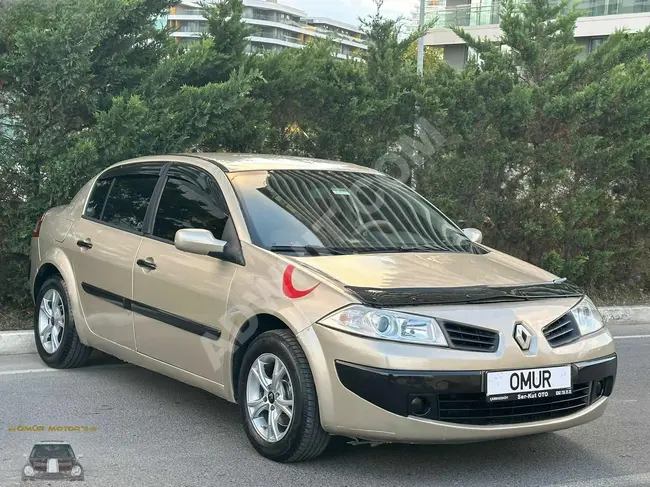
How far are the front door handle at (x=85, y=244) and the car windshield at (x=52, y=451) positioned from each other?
173 centimetres

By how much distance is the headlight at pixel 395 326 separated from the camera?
4.00 m

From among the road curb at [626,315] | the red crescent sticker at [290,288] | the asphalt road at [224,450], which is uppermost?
the red crescent sticker at [290,288]

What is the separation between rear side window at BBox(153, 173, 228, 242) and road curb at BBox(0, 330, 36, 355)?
86.7 inches

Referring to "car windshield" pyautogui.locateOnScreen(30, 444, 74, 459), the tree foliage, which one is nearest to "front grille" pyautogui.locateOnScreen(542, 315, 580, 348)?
"car windshield" pyautogui.locateOnScreen(30, 444, 74, 459)

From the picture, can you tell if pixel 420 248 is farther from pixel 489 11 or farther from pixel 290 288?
pixel 489 11

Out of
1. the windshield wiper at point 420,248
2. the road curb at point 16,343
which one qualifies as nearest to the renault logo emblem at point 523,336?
the windshield wiper at point 420,248

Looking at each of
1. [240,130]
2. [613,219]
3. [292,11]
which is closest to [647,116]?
[613,219]

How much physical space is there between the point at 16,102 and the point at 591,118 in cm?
617

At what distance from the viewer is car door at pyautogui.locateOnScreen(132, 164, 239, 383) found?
15.7 feet

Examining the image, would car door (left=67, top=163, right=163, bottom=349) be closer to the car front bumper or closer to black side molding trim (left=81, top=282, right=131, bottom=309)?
black side molding trim (left=81, top=282, right=131, bottom=309)

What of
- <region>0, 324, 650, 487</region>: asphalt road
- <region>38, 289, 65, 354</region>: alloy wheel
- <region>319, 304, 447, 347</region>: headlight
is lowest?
<region>0, 324, 650, 487</region>: asphalt road

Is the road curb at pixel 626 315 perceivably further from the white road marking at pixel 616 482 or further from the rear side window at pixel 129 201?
the rear side window at pixel 129 201

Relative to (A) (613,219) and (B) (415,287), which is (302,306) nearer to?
(B) (415,287)

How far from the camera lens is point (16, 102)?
307 inches
